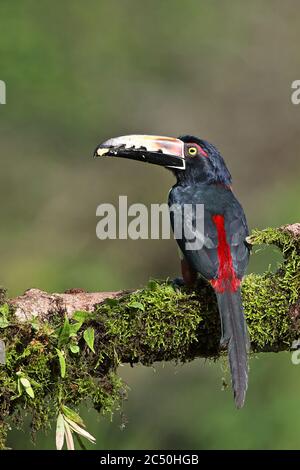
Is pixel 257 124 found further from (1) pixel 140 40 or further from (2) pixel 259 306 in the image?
(2) pixel 259 306

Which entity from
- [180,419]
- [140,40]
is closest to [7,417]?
[180,419]

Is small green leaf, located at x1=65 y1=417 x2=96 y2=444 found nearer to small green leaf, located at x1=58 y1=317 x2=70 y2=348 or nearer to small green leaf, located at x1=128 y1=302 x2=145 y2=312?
small green leaf, located at x1=58 y1=317 x2=70 y2=348

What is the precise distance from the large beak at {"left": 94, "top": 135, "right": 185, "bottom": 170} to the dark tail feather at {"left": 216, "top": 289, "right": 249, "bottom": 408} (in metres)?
1.31

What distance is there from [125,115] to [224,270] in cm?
695

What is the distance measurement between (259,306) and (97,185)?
651 cm

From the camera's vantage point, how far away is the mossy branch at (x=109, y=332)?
14.9 feet

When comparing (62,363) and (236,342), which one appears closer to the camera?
(62,363)

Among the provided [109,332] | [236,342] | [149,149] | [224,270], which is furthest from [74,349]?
[149,149]

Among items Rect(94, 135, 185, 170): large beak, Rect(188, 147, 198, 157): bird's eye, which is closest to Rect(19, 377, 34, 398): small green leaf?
Rect(94, 135, 185, 170): large beak

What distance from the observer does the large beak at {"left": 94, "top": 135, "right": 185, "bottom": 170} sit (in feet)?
19.0

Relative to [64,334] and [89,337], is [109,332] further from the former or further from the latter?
[64,334]

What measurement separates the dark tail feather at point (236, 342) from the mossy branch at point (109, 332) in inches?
5.6

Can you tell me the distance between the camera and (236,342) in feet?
15.2

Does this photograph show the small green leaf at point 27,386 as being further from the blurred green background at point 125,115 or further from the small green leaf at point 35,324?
the blurred green background at point 125,115
